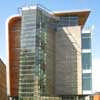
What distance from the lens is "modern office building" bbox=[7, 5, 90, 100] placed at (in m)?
61.3

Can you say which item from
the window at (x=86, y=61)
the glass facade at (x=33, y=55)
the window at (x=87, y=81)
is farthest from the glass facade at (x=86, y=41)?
the glass facade at (x=33, y=55)

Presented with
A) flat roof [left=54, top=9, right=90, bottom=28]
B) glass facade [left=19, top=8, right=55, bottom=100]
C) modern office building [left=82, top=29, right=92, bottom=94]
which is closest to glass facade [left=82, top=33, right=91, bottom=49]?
modern office building [left=82, top=29, right=92, bottom=94]

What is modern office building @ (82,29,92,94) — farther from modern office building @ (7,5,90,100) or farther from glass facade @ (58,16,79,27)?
glass facade @ (58,16,79,27)

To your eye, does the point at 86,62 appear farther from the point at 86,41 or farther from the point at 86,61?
the point at 86,41

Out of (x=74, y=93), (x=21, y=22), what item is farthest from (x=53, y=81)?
(x=21, y=22)

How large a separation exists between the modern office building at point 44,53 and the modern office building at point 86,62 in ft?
2.74

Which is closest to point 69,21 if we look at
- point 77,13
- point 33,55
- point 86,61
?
point 77,13

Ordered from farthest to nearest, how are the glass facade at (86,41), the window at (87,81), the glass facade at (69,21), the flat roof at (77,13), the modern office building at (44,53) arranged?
the glass facade at (69,21)
the flat roof at (77,13)
the glass facade at (86,41)
the window at (87,81)
the modern office building at (44,53)

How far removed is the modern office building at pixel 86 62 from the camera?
64.4m

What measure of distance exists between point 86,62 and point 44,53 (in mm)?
8452

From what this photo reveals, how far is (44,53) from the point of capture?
2475 inches

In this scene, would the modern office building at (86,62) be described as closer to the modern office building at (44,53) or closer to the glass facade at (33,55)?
the modern office building at (44,53)

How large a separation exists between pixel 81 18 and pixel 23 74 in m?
18.2

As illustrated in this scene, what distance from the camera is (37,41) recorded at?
205ft
